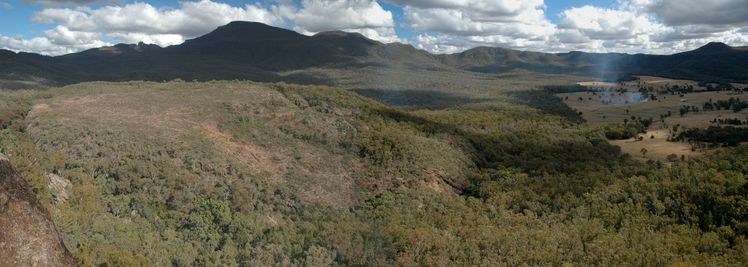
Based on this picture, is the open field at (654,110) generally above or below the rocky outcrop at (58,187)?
below

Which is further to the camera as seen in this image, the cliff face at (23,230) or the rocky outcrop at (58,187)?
the rocky outcrop at (58,187)

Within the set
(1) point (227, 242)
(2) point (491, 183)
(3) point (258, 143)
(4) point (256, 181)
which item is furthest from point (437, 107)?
(1) point (227, 242)

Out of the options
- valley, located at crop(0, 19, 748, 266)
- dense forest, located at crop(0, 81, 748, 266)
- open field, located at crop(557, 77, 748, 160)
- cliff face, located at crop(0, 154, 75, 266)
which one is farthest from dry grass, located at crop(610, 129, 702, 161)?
cliff face, located at crop(0, 154, 75, 266)

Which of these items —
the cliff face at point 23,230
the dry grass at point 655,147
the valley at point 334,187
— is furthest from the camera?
the dry grass at point 655,147

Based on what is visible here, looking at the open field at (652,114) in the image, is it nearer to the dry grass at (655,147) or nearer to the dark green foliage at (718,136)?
the dry grass at (655,147)

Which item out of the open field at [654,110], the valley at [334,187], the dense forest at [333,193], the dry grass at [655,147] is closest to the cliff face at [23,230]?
the valley at [334,187]

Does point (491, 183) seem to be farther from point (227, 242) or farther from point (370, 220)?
point (227, 242)

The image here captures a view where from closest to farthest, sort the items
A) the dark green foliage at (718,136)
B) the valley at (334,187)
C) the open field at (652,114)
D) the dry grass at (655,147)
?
the valley at (334,187) → the dry grass at (655,147) → the dark green foliage at (718,136) → the open field at (652,114)
